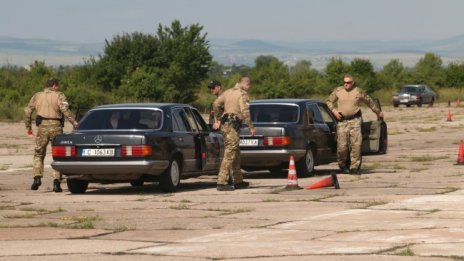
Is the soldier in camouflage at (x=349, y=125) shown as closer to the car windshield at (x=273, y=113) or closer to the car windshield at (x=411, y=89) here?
the car windshield at (x=273, y=113)

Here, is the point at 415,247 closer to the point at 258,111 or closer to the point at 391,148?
the point at 258,111

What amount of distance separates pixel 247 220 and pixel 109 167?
14.8 feet

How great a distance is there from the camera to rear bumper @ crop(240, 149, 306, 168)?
22.1 metres

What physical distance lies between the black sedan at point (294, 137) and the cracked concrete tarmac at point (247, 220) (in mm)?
443

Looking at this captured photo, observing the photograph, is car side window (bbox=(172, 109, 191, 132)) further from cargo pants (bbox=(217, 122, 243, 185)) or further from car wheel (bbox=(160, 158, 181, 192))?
cargo pants (bbox=(217, 122, 243, 185))

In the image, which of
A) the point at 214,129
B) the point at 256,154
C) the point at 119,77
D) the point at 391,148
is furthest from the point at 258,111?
the point at 119,77

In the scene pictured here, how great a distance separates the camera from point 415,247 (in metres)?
11.5

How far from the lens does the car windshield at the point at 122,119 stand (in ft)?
63.4

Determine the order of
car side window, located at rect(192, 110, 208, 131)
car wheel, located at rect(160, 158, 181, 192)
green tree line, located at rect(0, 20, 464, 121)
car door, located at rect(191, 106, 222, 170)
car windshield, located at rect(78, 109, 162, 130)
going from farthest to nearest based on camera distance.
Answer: green tree line, located at rect(0, 20, 464, 121)
car side window, located at rect(192, 110, 208, 131)
car door, located at rect(191, 106, 222, 170)
car windshield, located at rect(78, 109, 162, 130)
car wheel, located at rect(160, 158, 181, 192)

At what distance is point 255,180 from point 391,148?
11922 millimetres

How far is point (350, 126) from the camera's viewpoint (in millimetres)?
23156

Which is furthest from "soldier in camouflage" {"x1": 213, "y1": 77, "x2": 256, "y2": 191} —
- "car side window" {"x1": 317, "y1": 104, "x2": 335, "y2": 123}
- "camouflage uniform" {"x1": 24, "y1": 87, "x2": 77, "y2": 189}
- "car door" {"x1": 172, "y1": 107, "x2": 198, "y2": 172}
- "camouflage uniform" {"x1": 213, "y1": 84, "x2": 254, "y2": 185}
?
"car side window" {"x1": 317, "y1": 104, "x2": 335, "y2": 123}

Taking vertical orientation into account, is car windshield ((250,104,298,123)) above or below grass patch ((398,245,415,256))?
above

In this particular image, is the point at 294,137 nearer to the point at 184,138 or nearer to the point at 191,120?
the point at 191,120
